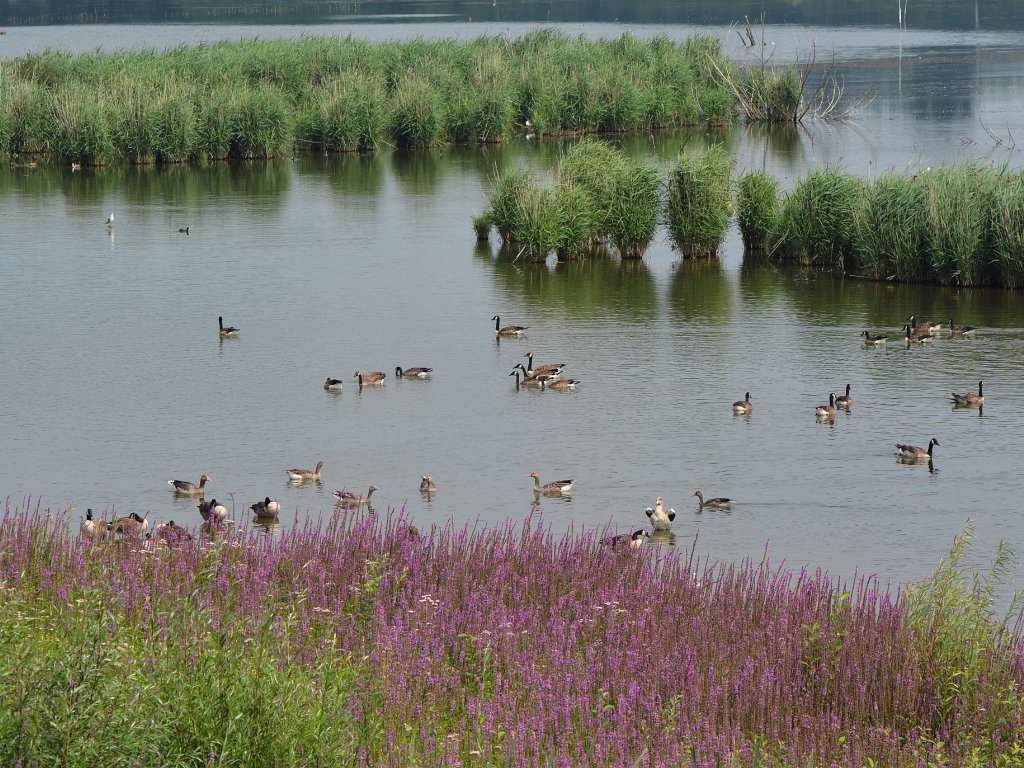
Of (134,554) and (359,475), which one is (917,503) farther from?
(134,554)

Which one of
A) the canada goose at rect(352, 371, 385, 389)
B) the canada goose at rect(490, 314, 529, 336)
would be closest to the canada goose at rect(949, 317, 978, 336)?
the canada goose at rect(490, 314, 529, 336)

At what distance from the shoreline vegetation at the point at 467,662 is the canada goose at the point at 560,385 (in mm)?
13627

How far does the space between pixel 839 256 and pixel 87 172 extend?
36866 mm

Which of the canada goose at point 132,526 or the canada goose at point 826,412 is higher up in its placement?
the canada goose at point 826,412

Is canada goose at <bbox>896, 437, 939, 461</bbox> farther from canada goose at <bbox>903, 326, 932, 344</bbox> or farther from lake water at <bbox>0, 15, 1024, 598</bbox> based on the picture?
canada goose at <bbox>903, 326, 932, 344</bbox>

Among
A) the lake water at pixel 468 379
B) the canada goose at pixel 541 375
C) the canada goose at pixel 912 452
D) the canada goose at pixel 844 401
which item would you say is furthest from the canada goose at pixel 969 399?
the canada goose at pixel 541 375

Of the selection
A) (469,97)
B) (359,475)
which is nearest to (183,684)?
(359,475)

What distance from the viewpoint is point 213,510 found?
20.0 m

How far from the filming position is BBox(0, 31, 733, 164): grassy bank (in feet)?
221

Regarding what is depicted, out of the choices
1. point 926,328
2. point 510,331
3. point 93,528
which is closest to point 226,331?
point 510,331

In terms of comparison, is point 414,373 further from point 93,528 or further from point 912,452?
point 93,528

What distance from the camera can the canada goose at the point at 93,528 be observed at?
16.5m

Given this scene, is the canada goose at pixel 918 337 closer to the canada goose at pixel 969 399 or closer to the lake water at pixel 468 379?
the lake water at pixel 468 379

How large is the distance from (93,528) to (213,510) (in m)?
2.04
